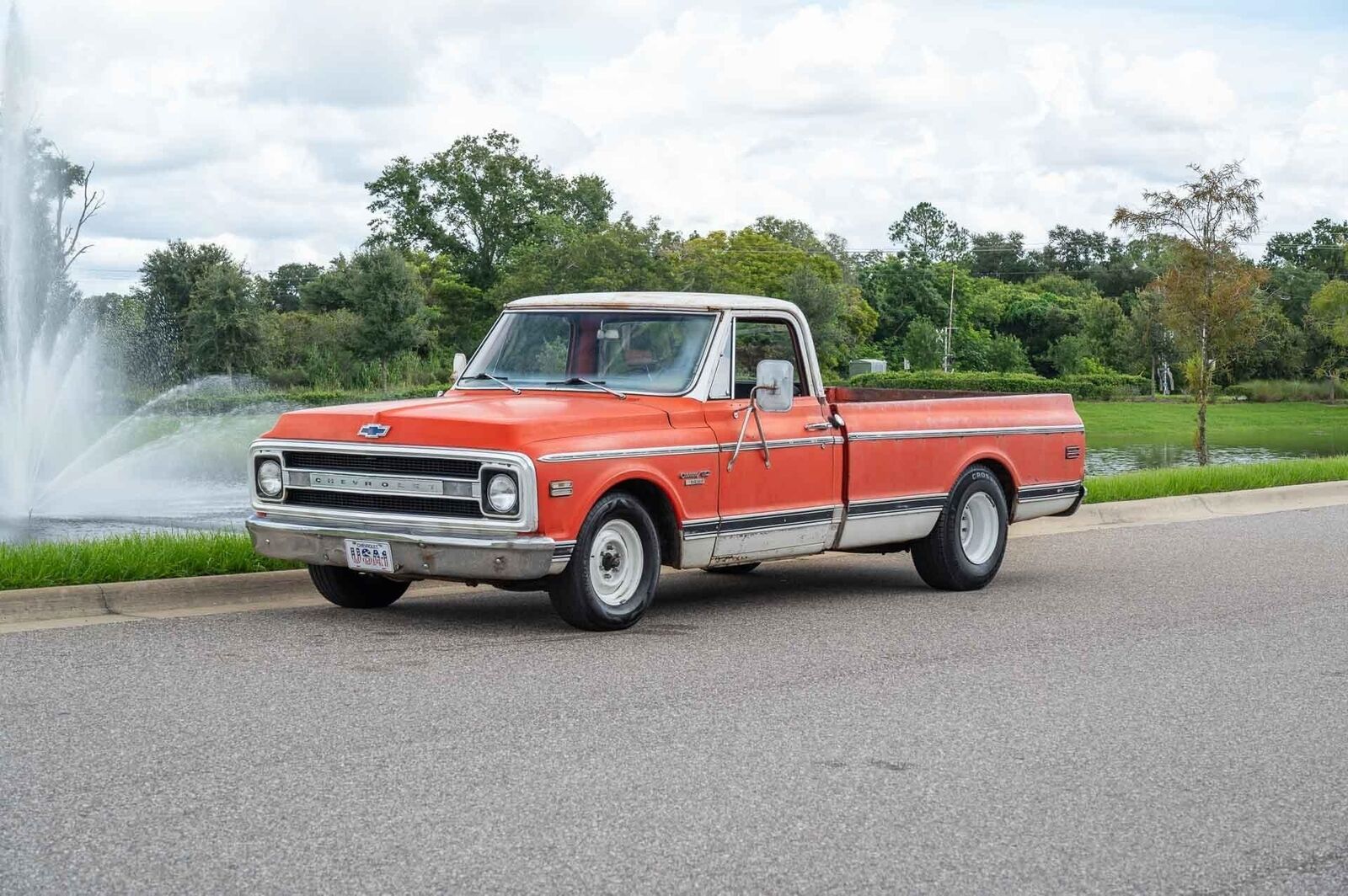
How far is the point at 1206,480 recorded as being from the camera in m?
19.3

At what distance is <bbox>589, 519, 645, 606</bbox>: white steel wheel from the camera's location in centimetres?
916

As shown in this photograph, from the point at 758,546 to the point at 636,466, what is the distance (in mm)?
1269

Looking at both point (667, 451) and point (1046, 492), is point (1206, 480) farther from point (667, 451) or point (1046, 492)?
point (667, 451)

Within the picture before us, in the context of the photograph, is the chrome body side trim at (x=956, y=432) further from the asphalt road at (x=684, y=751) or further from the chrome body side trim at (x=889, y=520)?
the asphalt road at (x=684, y=751)

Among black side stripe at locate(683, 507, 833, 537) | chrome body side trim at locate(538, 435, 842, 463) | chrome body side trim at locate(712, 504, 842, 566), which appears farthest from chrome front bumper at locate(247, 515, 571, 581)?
chrome body side trim at locate(712, 504, 842, 566)

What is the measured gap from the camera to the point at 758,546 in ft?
33.3

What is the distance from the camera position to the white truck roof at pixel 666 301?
10.4 metres

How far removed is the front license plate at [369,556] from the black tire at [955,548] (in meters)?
4.11

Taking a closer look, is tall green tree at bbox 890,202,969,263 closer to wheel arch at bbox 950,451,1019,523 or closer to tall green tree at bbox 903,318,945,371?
tall green tree at bbox 903,318,945,371

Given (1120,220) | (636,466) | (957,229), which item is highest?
(957,229)

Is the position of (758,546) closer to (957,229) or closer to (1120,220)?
(1120,220)

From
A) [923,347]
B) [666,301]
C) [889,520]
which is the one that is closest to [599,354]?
[666,301]

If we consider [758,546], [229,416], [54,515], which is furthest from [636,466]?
[229,416]

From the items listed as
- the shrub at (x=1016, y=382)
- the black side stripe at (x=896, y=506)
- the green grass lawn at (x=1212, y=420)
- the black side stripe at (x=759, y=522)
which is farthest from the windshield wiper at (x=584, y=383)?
the shrub at (x=1016, y=382)
